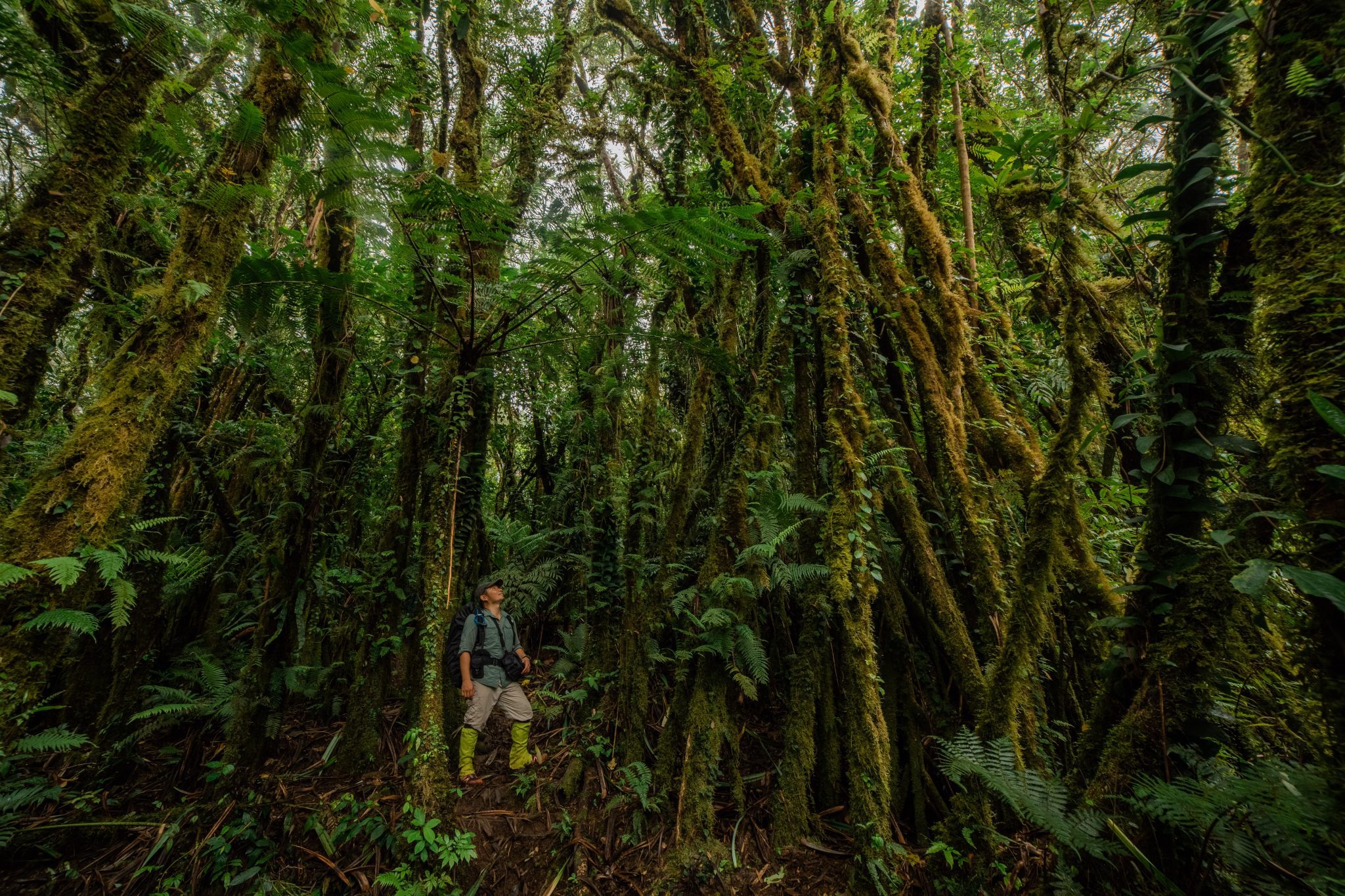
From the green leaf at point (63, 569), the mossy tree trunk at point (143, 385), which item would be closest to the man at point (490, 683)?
the mossy tree trunk at point (143, 385)

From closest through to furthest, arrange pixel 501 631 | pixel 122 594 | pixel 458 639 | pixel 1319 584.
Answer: pixel 1319 584 → pixel 122 594 → pixel 458 639 → pixel 501 631

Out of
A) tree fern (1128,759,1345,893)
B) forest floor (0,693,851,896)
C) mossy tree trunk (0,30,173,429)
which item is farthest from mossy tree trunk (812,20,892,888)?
mossy tree trunk (0,30,173,429)

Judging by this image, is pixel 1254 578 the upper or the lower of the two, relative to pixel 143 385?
lower

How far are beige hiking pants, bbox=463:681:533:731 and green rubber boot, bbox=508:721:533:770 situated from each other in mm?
61

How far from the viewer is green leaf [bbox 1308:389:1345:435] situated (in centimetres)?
101

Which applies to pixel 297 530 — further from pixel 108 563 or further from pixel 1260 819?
pixel 1260 819

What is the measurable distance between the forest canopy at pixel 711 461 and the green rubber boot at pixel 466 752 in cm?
9

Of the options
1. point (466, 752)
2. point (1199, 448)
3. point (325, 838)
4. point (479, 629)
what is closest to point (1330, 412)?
point (1199, 448)

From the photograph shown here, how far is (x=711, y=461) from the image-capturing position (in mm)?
4488

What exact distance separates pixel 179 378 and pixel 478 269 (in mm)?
1943

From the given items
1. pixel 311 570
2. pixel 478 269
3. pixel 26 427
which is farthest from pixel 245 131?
pixel 311 570

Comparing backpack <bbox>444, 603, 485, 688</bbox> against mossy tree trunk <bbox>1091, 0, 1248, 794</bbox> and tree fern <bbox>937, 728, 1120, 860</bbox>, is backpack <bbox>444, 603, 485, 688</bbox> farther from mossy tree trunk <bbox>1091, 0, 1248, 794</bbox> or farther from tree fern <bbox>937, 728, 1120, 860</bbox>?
mossy tree trunk <bbox>1091, 0, 1248, 794</bbox>

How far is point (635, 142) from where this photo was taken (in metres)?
6.36

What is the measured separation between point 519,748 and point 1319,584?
4468 millimetres
